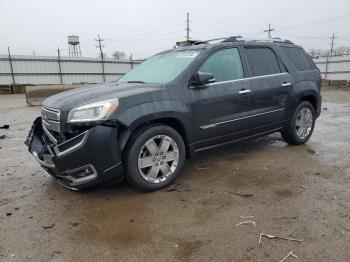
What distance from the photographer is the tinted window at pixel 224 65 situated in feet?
15.1

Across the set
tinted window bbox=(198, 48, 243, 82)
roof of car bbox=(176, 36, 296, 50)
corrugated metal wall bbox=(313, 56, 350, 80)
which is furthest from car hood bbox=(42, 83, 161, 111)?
corrugated metal wall bbox=(313, 56, 350, 80)

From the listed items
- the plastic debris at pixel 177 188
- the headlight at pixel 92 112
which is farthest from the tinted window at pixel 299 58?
the headlight at pixel 92 112

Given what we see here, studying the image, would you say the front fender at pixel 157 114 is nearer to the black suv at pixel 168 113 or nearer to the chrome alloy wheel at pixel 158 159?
the black suv at pixel 168 113

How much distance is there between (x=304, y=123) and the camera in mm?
6105

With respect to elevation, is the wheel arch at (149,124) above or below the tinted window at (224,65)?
below

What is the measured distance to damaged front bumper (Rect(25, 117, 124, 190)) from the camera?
3.54 metres

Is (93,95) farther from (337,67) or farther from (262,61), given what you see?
(337,67)

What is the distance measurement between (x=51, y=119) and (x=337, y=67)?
30.8 m

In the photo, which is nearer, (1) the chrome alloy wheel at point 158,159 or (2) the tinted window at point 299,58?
(1) the chrome alloy wheel at point 158,159

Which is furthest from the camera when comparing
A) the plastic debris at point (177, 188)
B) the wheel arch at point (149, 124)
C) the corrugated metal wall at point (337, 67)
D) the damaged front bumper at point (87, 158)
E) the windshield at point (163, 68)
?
the corrugated metal wall at point (337, 67)

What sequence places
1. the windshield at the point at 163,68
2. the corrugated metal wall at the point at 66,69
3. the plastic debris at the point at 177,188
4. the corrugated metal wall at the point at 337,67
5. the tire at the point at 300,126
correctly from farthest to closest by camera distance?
the corrugated metal wall at the point at 337,67 → the corrugated metal wall at the point at 66,69 → the tire at the point at 300,126 → the windshield at the point at 163,68 → the plastic debris at the point at 177,188

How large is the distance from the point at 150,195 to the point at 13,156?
3236 mm

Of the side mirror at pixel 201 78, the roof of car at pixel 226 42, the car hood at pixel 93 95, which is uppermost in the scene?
the roof of car at pixel 226 42

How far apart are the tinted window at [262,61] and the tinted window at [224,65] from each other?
0.27 metres
